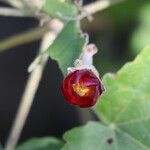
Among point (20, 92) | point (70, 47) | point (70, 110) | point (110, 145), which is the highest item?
point (70, 47)

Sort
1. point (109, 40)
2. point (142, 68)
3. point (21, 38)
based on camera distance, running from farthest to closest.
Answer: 1. point (109, 40)
2. point (21, 38)
3. point (142, 68)

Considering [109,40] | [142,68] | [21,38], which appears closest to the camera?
[142,68]

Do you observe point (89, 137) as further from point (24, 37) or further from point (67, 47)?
point (24, 37)

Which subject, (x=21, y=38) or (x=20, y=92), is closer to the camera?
(x=21, y=38)

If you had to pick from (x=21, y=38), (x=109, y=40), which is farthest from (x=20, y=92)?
(x=21, y=38)

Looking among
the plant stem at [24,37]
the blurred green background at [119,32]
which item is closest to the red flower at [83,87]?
the plant stem at [24,37]

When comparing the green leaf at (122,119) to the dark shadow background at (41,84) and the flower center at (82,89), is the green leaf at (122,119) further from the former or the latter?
the dark shadow background at (41,84)


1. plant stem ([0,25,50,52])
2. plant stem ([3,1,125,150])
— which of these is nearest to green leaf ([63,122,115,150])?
plant stem ([3,1,125,150])

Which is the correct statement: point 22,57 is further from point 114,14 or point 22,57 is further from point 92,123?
point 92,123
